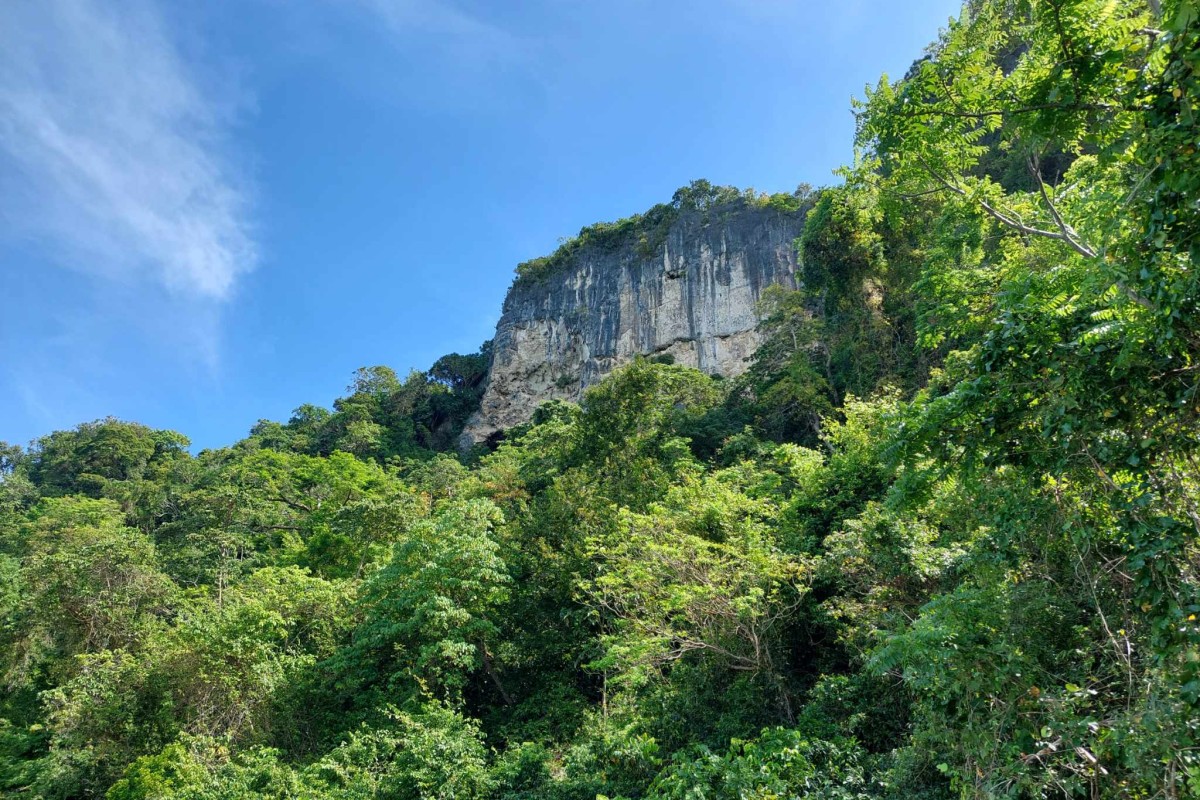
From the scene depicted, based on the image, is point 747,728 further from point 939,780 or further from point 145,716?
point 145,716

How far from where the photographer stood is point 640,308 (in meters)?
39.5

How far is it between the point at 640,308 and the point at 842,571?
33.3 meters

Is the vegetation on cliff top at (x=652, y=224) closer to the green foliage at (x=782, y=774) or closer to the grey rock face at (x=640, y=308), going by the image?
the grey rock face at (x=640, y=308)

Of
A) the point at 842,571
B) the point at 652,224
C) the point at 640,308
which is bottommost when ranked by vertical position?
the point at 842,571

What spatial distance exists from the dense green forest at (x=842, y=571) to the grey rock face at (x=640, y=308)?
1644 cm

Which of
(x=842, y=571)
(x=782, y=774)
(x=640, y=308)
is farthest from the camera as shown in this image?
(x=640, y=308)

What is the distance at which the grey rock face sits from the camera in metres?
35.9

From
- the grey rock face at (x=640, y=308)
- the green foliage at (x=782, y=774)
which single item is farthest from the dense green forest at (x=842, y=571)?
the grey rock face at (x=640, y=308)

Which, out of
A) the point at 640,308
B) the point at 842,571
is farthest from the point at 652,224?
the point at 842,571

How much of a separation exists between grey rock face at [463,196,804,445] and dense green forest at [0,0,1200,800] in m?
16.4

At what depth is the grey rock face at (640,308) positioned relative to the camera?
35.9 m

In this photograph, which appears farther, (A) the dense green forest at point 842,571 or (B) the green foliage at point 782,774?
(B) the green foliage at point 782,774

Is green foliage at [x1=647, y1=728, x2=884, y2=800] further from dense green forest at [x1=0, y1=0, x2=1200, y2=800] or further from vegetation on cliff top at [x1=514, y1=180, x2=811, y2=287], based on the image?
vegetation on cliff top at [x1=514, y1=180, x2=811, y2=287]

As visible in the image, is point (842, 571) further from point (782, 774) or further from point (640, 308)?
point (640, 308)
